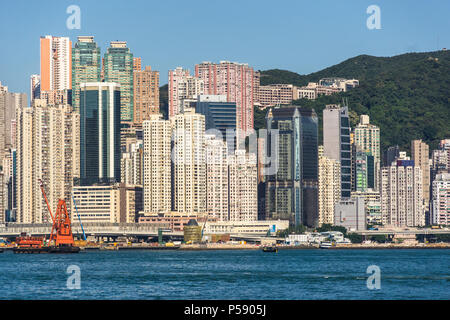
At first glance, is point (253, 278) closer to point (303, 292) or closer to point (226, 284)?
point (226, 284)

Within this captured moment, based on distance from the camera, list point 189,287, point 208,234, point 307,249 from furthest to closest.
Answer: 1. point 208,234
2. point 307,249
3. point 189,287

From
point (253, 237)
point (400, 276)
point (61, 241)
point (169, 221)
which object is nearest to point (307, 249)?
point (253, 237)
